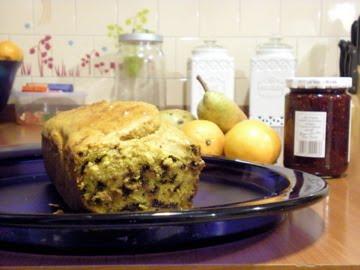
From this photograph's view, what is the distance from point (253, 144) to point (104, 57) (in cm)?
83

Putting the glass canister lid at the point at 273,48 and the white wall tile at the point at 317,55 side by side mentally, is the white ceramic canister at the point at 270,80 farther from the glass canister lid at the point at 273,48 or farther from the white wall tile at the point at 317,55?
the white wall tile at the point at 317,55

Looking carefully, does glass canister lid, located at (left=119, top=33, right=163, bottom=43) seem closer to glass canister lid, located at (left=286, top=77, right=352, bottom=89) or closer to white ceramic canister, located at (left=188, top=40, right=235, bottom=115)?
white ceramic canister, located at (left=188, top=40, right=235, bottom=115)

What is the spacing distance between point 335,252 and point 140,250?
0.16 m

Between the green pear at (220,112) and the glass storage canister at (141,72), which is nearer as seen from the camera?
the green pear at (220,112)

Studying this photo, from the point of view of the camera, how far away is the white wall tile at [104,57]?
151 cm

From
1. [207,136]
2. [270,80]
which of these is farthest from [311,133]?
[270,80]

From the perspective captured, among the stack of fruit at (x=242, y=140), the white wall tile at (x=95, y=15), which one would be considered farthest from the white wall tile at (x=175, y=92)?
the stack of fruit at (x=242, y=140)

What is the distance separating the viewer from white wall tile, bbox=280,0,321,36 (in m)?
1.53

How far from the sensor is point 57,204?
551 mm

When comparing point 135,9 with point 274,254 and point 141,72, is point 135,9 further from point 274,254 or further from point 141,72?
point 274,254

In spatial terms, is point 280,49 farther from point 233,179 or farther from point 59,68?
point 233,179

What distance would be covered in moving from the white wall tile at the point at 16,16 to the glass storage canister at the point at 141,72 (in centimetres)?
28

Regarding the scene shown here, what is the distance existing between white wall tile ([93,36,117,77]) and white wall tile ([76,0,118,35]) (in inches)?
1.1

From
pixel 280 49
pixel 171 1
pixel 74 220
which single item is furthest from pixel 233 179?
pixel 171 1
